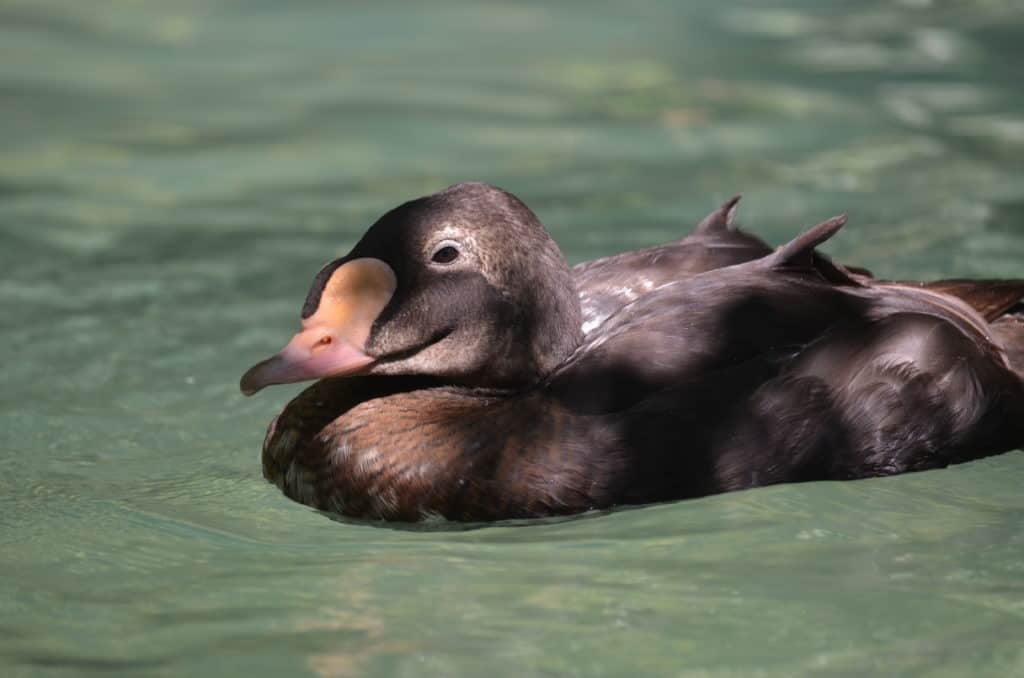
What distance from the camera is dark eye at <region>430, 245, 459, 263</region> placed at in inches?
224

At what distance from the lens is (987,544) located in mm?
5176

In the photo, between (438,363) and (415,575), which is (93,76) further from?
(415,575)

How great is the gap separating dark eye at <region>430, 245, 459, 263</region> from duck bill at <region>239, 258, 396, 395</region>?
0.51 feet

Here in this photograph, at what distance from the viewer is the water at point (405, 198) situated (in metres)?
4.66

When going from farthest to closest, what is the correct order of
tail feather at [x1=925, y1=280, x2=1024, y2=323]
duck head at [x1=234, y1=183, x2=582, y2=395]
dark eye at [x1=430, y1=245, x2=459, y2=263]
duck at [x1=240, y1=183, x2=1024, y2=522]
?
tail feather at [x1=925, y1=280, x2=1024, y2=323], dark eye at [x1=430, y1=245, x2=459, y2=263], duck head at [x1=234, y1=183, x2=582, y2=395], duck at [x1=240, y1=183, x2=1024, y2=522]

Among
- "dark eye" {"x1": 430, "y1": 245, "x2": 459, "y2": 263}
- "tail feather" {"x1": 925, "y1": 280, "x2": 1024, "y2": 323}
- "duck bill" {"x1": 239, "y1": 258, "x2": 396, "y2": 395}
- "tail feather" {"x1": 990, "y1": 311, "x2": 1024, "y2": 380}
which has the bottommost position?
"tail feather" {"x1": 990, "y1": 311, "x2": 1024, "y2": 380}

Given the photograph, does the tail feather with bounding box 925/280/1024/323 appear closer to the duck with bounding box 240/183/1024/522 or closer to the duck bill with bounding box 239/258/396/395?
the duck with bounding box 240/183/1024/522

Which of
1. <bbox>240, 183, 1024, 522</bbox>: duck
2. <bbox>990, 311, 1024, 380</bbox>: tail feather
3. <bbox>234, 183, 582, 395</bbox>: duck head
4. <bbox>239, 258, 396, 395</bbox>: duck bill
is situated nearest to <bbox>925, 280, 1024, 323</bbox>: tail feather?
<bbox>990, 311, 1024, 380</bbox>: tail feather

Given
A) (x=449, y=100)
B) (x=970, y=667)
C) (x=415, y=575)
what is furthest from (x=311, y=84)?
(x=970, y=667)

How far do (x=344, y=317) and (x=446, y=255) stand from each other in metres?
0.38

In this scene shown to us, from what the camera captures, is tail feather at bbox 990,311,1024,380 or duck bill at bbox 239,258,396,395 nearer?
duck bill at bbox 239,258,396,395

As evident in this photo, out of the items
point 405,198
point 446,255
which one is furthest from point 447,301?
point 405,198

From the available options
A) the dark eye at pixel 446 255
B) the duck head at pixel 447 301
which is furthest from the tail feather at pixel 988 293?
the dark eye at pixel 446 255

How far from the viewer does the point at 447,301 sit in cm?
568
